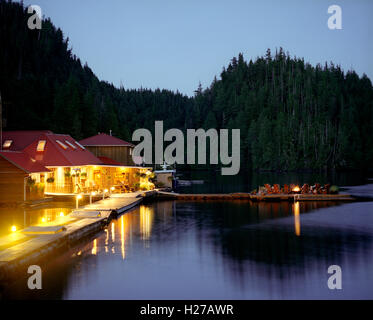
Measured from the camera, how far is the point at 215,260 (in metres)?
17.6

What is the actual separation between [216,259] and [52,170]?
73.1 ft

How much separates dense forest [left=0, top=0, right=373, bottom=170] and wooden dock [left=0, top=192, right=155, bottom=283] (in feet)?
199

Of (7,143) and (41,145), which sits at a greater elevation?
(7,143)

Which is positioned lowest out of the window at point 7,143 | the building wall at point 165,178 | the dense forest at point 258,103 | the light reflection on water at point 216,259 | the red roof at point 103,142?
the light reflection on water at point 216,259

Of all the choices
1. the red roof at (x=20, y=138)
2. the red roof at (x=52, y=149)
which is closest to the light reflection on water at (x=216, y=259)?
the red roof at (x=52, y=149)

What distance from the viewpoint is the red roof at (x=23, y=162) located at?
30.5 meters

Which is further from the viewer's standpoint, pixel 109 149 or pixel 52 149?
pixel 109 149

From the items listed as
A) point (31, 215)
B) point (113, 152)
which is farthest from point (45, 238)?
point (113, 152)

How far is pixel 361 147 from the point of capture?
12825 cm

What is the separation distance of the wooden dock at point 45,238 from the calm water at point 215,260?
51cm

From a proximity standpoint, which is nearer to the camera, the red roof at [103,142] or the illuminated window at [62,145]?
the illuminated window at [62,145]

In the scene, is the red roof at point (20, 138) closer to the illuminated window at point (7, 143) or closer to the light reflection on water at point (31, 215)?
the illuminated window at point (7, 143)

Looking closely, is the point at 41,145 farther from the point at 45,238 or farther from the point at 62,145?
the point at 45,238

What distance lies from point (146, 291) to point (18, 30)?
14826 centimetres
